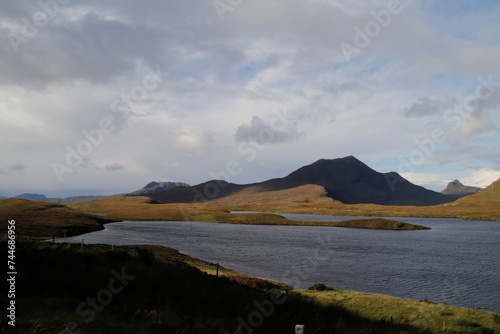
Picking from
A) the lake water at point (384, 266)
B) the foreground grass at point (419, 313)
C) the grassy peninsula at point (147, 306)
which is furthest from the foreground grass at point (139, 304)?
the lake water at point (384, 266)

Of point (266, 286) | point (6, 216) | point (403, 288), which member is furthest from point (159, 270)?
point (6, 216)

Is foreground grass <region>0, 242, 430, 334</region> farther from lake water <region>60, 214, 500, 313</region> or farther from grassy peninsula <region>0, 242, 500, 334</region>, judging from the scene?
lake water <region>60, 214, 500, 313</region>

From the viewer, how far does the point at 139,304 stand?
16.0 meters

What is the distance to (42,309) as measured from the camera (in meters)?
14.6

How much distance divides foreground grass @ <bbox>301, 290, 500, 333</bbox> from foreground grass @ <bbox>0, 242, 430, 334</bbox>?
6.71 meters

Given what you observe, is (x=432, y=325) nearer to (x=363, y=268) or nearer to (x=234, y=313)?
(x=234, y=313)

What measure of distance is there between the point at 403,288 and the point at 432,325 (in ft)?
55.6

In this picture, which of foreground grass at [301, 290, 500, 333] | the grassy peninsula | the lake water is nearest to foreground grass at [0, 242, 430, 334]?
the grassy peninsula

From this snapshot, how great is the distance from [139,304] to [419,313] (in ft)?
78.3

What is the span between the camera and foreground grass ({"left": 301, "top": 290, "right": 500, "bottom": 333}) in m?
24.7

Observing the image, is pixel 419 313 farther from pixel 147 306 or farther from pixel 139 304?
pixel 139 304

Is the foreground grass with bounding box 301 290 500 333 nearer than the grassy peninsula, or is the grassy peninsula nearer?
the grassy peninsula

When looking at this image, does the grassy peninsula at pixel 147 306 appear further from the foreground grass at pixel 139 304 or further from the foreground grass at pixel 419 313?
the foreground grass at pixel 419 313

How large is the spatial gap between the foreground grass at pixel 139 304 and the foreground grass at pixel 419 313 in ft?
22.0
